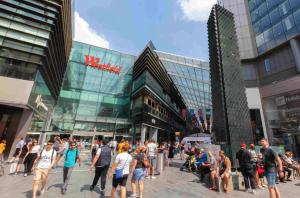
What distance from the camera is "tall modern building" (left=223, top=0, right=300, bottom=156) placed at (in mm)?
18438

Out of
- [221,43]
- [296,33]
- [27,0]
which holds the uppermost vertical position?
[27,0]

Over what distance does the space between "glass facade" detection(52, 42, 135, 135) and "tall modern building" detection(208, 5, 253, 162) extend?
88.4 feet

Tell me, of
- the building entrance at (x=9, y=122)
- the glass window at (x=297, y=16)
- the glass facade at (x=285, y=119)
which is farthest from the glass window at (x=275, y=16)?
the building entrance at (x=9, y=122)

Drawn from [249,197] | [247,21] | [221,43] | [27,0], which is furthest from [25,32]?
[247,21]

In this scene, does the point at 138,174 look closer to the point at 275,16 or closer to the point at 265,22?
the point at 275,16

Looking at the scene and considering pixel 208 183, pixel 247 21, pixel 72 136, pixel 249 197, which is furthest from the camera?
pixel 72 136

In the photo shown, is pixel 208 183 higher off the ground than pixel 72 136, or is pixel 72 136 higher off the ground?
pixel 72 136

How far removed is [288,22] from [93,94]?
34818 millimetres

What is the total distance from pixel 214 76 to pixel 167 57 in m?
20.9

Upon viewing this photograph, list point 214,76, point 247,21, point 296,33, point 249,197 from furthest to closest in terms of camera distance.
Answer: point 247,21 → point 296,33 → point 214,76 → point 249,197

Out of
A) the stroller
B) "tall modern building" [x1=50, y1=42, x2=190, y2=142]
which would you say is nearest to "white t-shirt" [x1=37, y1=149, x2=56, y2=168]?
the stroller

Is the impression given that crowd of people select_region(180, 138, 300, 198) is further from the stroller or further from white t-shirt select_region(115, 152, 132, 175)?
white t-shirt select_region(115, 152, 132, 175)

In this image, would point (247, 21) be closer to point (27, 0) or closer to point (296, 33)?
point (296, 33)

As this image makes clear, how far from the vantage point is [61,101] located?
34875mm
